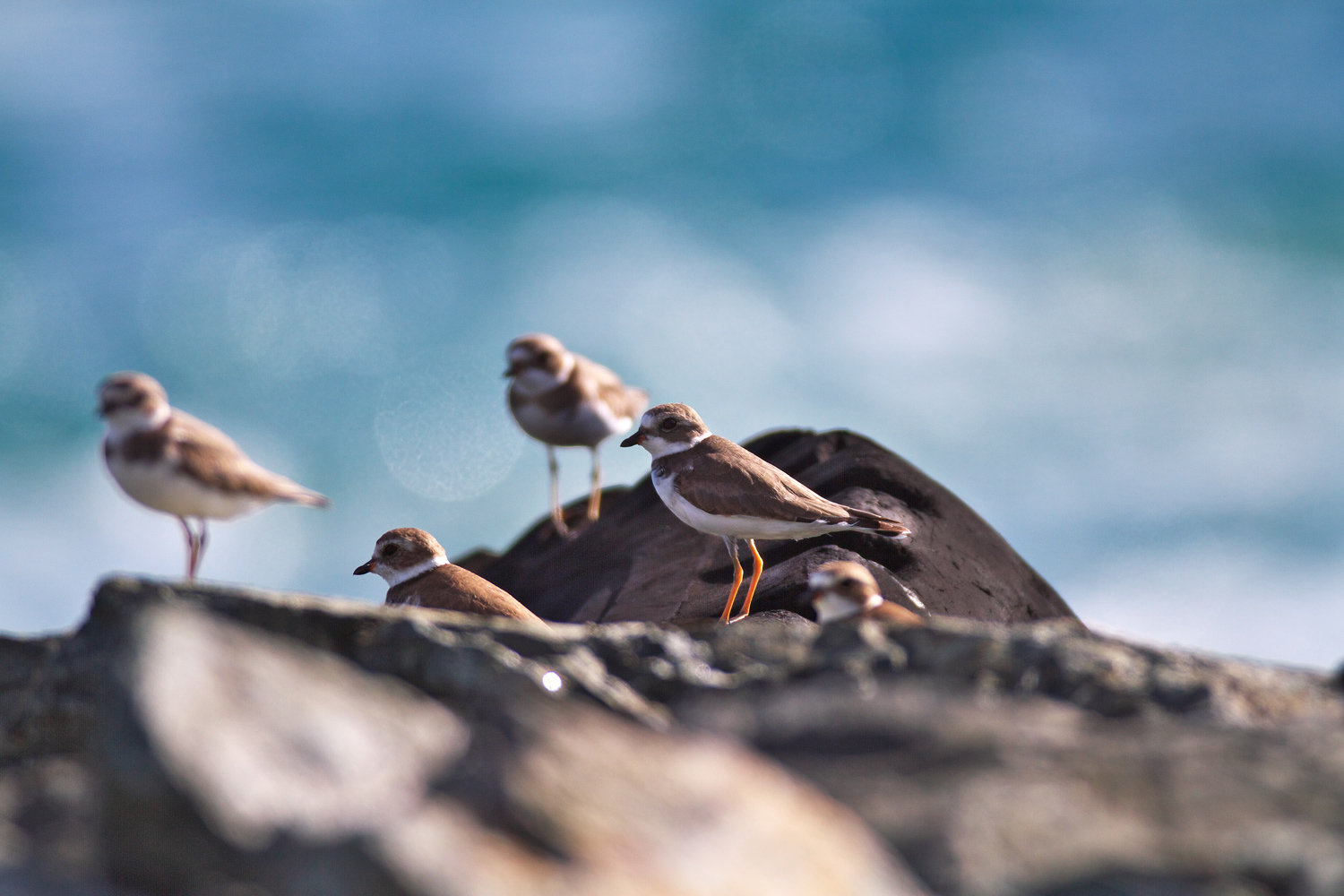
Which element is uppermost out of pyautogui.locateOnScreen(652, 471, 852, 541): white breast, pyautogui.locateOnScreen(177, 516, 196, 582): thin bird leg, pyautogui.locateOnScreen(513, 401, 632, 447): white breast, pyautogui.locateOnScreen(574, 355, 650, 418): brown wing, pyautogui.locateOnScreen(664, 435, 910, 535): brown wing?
pyautogui.locateOnScreen(574, 355, 650, 418): brown wing

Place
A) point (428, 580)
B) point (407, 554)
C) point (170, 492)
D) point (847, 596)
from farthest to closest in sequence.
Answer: point (407, 554) → point (428, 580) → point (170, 492) → point (847, 596)

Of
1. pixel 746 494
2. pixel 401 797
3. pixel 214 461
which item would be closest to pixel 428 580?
pixel 214 461

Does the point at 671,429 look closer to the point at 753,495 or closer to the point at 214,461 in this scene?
the point at 753,495

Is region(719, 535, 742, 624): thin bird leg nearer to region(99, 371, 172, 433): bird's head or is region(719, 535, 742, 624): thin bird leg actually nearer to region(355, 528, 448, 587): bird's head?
region(355, 528, 448, 587): bird's head

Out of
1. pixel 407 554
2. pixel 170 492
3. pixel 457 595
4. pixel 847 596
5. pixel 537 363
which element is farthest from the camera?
pixel 537 363

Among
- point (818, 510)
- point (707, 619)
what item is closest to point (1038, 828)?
point (818, 510)

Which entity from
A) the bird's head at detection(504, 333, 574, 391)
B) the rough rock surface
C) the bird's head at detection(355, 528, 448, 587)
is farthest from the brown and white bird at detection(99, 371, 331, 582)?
the bird's head at detection(504, 333, 574, 391)
